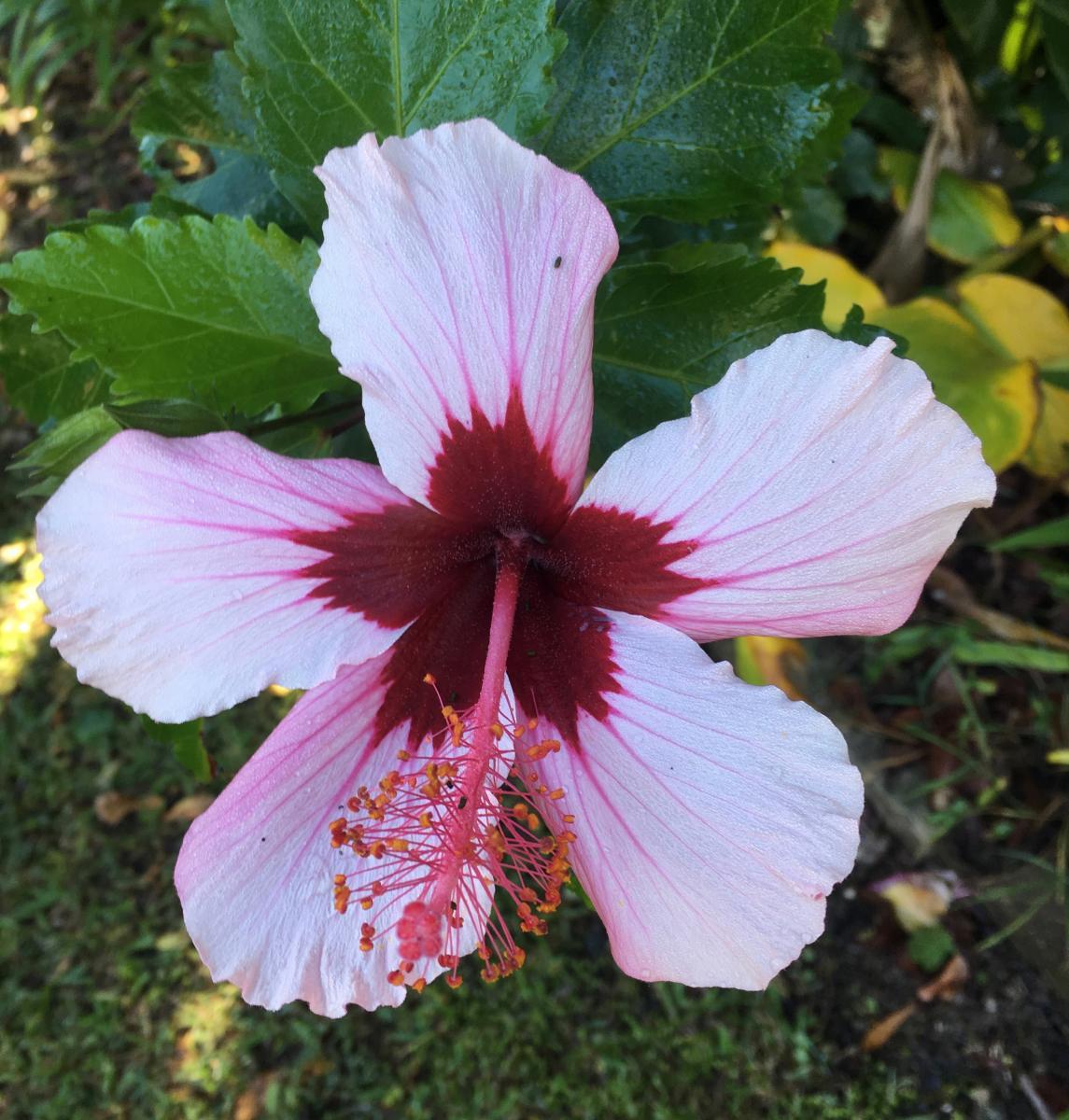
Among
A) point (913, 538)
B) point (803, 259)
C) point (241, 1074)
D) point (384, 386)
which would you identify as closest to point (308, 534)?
point (384, 386)

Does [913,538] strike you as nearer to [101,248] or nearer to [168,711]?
[168,711]

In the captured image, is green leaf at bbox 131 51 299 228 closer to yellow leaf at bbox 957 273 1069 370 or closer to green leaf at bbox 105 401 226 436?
green leaf at bbox 105 401 226 436

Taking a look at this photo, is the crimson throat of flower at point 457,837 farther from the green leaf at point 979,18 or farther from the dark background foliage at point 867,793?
the green leaf at point 979,18

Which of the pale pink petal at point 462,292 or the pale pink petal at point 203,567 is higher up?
the pale pink petal at point 462,292

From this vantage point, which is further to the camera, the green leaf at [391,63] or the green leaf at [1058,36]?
the green leaf at [1058,36]

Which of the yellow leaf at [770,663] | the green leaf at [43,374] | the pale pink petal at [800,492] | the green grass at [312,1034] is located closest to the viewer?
the pale pink petal at [800,492]

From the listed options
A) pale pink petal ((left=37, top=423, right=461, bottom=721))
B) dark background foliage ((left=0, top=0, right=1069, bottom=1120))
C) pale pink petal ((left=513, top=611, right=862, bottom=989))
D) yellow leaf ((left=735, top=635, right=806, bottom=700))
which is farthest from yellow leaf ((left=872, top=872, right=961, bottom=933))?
pale pink petal ((left=37, top=423, right=461, bottom=721))

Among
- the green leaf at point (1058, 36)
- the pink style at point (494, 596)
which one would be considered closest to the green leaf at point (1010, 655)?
the green leaf at point (1058, 36)
